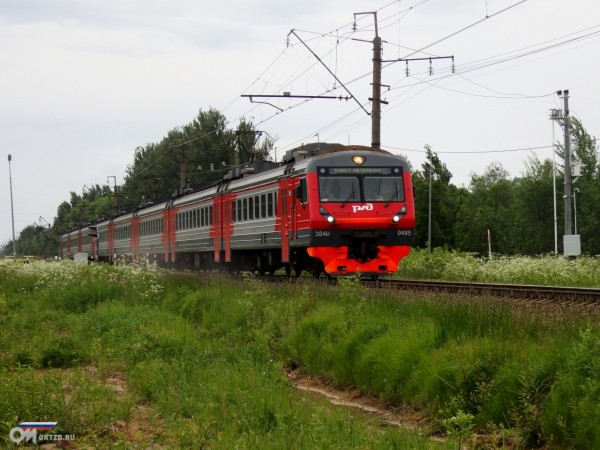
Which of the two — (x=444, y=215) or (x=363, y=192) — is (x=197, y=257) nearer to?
(x=363, y=192)

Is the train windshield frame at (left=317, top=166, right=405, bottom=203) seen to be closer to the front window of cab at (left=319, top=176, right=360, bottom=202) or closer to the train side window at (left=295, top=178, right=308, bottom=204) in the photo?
the front window of cab at (left=319, top=176, right=360, bottom=202)

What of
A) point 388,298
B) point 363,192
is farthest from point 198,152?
point 388,298

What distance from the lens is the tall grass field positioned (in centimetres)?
782

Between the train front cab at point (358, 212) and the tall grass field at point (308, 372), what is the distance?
4339mm

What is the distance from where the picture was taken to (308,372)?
13117 mm

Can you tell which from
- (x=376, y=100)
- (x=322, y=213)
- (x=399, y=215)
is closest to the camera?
(x=322, y=213)

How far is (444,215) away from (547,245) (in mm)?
16296

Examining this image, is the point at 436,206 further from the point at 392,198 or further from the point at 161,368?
the point at 161,368

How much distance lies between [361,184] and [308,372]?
9.65 meters

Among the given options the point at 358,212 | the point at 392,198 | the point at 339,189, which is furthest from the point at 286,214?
the point at 392,198

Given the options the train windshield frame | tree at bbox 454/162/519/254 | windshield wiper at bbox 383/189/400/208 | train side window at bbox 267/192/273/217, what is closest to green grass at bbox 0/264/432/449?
the train windshield frame

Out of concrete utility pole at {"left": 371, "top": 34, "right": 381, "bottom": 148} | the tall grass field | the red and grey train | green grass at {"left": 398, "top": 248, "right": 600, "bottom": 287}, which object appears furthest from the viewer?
concrete utility pole at {"left": 371, "top": 34, "right": 381, "bottom": 148}

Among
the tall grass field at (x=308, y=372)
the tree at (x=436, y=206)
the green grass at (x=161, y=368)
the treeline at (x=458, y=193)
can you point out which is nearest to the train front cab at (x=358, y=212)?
the green grass at (x=161, y=368)

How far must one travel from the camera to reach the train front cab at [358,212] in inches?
854
